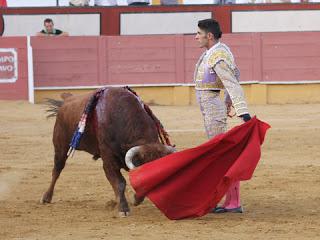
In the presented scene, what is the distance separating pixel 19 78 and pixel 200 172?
29.6 ft

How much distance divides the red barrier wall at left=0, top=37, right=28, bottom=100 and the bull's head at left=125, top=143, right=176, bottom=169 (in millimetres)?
8948

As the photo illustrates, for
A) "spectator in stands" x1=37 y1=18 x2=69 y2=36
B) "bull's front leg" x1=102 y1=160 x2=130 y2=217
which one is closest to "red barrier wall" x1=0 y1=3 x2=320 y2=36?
"spectator in stands" x1=37 y1=18 x2=69 y2=36

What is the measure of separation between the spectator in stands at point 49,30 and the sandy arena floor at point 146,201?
315 cm

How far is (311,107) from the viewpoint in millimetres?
15070

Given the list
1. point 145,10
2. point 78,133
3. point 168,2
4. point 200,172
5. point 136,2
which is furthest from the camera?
point 168,2

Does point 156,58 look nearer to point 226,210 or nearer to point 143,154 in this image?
point 226,210

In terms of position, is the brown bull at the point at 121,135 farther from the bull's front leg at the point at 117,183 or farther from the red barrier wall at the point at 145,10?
the red barrier wall at the point at 145,10

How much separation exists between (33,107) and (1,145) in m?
3.73

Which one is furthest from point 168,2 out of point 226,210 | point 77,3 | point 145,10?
point 226,210

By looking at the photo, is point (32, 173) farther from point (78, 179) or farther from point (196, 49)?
point (196, 49)

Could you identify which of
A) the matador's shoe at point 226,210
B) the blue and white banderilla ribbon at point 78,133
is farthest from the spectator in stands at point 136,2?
the matador's shoe at point 226,210

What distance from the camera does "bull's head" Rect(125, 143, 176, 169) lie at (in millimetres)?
6281

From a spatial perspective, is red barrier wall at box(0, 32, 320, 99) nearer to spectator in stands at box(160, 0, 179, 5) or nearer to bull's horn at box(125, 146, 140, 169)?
spectator in stands at box(160, 0, 179, 5)

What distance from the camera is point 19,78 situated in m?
15.1
